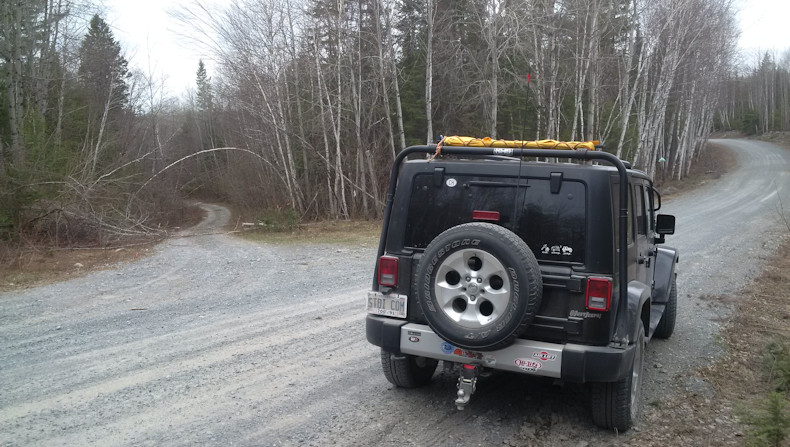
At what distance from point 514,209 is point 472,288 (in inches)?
27.4

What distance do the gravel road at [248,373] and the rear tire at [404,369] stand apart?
0.12 m

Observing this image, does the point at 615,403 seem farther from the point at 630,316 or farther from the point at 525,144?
the point at 525,144

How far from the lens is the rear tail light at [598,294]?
3.59 metres

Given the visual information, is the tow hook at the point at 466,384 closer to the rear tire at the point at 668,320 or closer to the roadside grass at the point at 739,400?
the roadside grass at the point at 739,400

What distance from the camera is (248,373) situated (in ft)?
17.2

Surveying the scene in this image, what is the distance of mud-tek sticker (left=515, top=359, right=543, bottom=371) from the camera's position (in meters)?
3.66

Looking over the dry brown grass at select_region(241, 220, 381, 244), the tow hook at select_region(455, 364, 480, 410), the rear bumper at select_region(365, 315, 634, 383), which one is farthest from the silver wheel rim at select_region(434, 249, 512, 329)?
the dry brown grass at select_region(241, 220, 381, 244)

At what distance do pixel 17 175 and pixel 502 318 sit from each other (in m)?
13.7

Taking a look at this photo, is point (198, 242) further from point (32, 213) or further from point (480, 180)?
point (480, 180)

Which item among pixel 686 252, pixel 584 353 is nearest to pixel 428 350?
pixel 584 353

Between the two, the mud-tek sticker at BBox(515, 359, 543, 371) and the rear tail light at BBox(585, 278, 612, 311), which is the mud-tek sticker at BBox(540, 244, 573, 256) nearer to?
the rear tail light at BBox(585, 278, 612, 311)

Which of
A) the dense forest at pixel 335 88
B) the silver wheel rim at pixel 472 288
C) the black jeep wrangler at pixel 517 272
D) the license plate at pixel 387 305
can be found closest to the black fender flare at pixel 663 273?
the black jeep wrangler at pixel 517 272

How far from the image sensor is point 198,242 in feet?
Result: 54.8

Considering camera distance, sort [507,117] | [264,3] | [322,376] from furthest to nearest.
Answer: [507,117] → [264,3] → [322,376]
